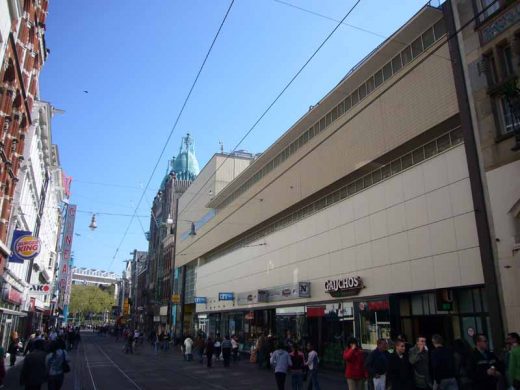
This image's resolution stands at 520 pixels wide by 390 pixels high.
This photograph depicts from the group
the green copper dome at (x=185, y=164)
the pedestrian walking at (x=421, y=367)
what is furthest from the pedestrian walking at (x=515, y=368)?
the green copper dome at (x=185, y=164)

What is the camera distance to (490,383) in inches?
361

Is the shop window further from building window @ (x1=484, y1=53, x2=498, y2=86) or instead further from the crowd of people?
the crowd of people

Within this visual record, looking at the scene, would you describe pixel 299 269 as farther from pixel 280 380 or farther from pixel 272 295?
pixel 280 380

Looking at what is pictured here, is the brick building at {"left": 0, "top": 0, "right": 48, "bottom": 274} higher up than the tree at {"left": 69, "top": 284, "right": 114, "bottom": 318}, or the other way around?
the brick building at {"left": 0, "top": 0, "right": 48, "bottom": 274}

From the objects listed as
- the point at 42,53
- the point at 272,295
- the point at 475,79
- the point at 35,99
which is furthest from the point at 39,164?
the point at 475,79

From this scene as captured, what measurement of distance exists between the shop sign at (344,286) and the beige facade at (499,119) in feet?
24.5

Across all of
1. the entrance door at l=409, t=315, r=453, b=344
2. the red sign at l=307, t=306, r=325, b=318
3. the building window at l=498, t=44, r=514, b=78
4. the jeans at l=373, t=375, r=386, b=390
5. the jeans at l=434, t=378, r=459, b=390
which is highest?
the building window at l=498, t=44, r=514, b=78

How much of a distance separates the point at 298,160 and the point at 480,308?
14663 millimetres

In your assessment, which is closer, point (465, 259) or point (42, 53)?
point (465, 259)

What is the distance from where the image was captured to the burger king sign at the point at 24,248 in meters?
24.5

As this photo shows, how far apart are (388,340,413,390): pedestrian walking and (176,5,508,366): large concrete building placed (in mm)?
6232

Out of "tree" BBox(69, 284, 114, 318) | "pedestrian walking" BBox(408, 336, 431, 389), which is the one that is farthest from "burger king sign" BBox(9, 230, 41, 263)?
"tree" BBox(69, 284, 114, 318)

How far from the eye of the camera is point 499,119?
589 inches

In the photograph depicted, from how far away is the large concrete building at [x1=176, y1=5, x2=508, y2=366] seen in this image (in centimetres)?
1628
